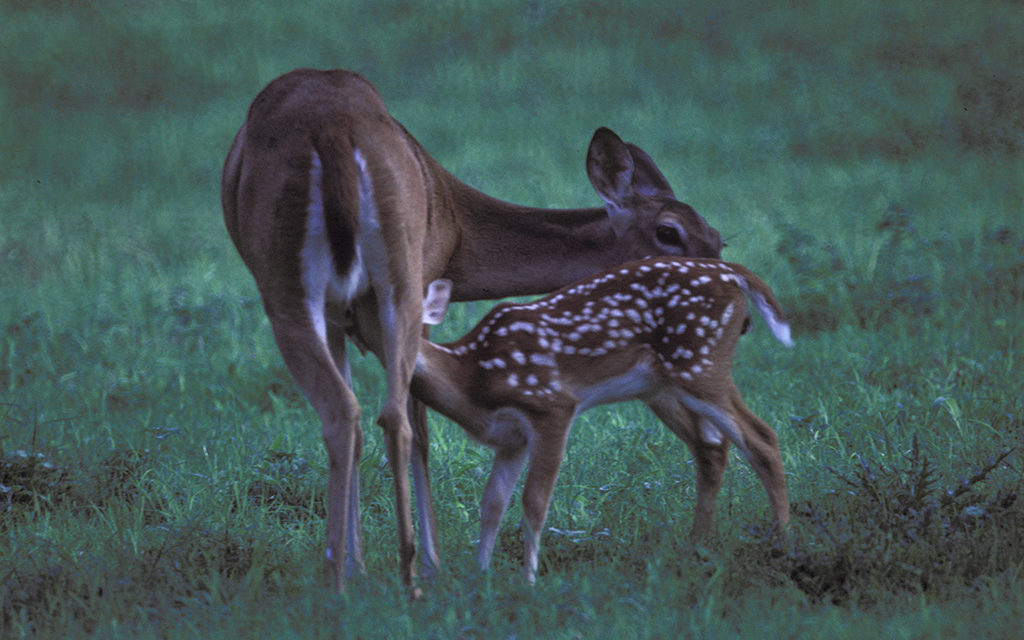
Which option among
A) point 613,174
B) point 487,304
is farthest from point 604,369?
point 487,304

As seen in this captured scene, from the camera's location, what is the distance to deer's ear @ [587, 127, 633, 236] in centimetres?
598

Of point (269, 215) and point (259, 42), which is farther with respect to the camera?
point (259, 42)

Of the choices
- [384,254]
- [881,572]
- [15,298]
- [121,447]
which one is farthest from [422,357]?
[15,298]

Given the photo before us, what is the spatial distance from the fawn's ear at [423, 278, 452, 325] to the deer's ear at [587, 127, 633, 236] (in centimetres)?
116

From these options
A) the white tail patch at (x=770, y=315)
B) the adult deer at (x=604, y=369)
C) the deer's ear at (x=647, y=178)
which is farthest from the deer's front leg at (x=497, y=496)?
the deer's ear at (x=647, y=178)

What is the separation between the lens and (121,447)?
622 centimetres

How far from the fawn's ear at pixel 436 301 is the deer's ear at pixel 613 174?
3.82 ft

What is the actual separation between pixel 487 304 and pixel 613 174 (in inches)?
130

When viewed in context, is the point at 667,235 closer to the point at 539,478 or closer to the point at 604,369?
the point at 604,369

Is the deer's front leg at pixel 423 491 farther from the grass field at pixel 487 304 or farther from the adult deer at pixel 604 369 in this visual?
the adult deer at pixel 604 369

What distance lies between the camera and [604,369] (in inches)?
193

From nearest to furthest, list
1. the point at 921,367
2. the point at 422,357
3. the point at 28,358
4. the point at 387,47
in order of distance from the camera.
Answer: the point at 422,357 → the point at 921,367 → the point at 28,358 → the point at 387,47

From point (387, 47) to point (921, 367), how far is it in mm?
11366

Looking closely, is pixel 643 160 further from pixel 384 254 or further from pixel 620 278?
pixel 384 254
